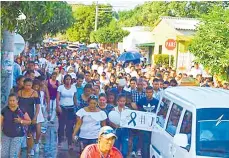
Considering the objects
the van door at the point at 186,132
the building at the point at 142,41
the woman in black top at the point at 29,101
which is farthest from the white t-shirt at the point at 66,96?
the building at the point at 142,41

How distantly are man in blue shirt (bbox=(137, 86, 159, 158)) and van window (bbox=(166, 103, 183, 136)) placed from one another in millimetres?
1985

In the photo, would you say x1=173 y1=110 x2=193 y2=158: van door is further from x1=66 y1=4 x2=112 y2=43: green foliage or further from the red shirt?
x1=66 y1=4 x2=112 y2=43: green foliage

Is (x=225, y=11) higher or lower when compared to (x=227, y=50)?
higher

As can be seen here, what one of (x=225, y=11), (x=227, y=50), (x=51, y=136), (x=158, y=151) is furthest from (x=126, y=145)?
(x=225, y=11)

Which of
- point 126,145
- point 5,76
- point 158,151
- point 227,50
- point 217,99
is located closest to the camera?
point 217,99

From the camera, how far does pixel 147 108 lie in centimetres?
1003

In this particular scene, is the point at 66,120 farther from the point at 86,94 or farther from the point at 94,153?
the point at 94,153

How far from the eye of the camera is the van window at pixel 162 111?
27.7ft

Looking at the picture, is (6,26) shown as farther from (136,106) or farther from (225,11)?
(225,11)

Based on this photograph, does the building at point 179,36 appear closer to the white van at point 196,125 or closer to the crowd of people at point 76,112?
the crowd of people at point 76,112

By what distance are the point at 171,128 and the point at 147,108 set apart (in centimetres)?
228

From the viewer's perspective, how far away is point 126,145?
10.1 m

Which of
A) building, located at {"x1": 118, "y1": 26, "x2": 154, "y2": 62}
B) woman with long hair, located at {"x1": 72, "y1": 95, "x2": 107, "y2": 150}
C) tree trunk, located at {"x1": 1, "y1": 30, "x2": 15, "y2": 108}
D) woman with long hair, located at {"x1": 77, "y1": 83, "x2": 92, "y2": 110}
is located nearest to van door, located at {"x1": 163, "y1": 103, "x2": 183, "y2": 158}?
woman with long hair, located at {"x1": 72, "y1": 95, "x2": 107, "y2": 150}

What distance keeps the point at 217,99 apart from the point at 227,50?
9527 millimetres
